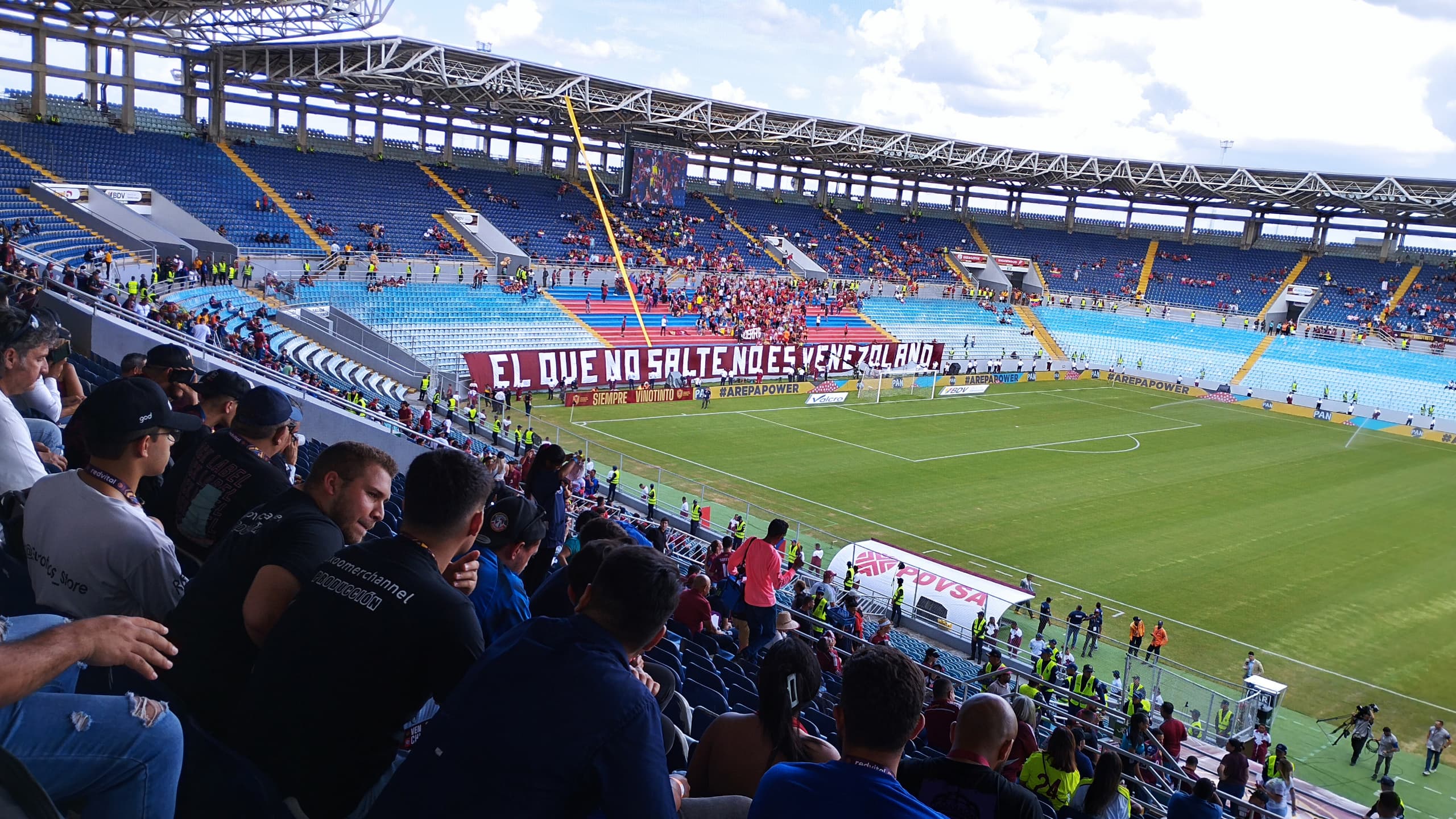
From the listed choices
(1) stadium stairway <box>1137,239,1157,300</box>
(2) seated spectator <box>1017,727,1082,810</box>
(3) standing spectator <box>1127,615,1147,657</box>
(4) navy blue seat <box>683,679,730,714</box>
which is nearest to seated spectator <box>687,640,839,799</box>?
(2) seated spectator <box>1017,727,1082,810</box>

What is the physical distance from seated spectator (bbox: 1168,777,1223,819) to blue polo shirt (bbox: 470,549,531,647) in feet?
14.5

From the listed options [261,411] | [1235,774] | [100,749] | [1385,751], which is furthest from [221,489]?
[1385,751]

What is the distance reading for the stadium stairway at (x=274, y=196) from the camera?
1633 inches

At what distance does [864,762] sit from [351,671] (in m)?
1.47

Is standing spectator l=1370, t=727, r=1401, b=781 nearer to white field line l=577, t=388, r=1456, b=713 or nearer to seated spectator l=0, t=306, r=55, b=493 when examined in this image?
white field line l=577, t=388, r=1456, b=713

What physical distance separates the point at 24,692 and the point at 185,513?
252cm

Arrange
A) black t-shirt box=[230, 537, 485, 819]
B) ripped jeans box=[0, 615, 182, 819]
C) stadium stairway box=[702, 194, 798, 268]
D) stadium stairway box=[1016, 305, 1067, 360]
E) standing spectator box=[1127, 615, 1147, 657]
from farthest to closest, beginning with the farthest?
1. stadium stairway box=[1016, 305, 1067, 360]
2. stadium stairway box=[702, 194, 798, 268]
3. standing spectator box=[1127, 615, 1147, 657]
4. black t-shirt box=[230, 537, 485, 819]
5. ripped jeans box=[0, 615, 182, 819]

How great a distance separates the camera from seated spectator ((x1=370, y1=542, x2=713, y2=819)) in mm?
2486

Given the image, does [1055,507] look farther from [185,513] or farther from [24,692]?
[24,692]

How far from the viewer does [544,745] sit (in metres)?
2.48

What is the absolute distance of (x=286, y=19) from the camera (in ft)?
115

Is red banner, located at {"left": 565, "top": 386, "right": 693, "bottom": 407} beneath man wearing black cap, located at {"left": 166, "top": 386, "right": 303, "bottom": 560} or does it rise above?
beneath

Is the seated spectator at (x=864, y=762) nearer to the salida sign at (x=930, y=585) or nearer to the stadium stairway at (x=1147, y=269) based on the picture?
the salida sign at (x=930, y=585)

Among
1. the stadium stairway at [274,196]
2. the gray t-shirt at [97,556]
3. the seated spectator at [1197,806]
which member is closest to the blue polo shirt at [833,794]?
the gray t-shirt at [97,556]
